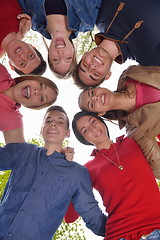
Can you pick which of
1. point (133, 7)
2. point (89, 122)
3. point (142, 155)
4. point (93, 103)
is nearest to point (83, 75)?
point (93, 103)

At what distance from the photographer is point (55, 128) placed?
9.19 feet

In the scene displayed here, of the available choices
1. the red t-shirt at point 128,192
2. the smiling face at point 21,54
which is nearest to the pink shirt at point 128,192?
the red t-shirt at point 128,192

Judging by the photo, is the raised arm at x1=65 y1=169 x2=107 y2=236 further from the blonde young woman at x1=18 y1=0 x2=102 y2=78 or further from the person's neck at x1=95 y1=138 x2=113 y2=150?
the blonde young woman at x1=18 y1=0 x2=102 y2=78

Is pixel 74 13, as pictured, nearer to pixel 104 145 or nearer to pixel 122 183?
pixel 104 145

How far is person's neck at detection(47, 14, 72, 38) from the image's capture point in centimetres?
282

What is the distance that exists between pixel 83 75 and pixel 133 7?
2.66ft

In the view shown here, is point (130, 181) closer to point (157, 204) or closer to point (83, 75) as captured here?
point (157, 204)

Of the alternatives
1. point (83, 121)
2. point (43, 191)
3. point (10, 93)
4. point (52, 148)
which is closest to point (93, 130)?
point (83, 121)

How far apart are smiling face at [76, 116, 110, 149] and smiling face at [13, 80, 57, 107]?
0.50 metres

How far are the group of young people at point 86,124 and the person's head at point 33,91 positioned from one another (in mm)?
11

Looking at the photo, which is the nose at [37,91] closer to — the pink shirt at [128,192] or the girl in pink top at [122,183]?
the girl in pink top at [122,183]

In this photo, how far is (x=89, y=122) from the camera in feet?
9.78

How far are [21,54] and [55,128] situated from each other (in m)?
0.84

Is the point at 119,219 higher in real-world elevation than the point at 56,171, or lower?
lower
